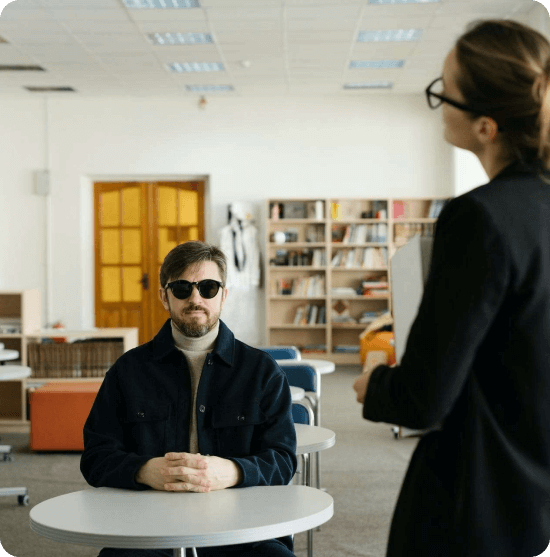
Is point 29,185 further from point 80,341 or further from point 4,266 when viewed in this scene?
point 80,341

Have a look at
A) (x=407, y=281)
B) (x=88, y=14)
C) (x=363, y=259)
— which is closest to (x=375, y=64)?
(x=363, y=259)

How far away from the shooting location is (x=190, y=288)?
96.1 inches

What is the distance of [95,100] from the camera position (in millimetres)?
11297

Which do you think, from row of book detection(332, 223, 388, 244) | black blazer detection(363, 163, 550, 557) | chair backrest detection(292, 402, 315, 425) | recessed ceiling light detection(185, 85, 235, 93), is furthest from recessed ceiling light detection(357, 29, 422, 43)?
black blazer detection(363, 163, 550, 557)

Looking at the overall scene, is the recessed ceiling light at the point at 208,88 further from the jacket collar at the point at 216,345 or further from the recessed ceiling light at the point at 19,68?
the jacket collar at the point at 216,345

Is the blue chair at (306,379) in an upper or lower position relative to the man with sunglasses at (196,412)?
lower

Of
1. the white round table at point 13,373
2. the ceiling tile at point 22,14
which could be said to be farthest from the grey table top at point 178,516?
the ceiling tile at point 22,14

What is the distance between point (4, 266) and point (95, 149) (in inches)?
84.7

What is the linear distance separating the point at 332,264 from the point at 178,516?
945cm

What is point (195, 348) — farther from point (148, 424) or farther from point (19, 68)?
point (19, 68)

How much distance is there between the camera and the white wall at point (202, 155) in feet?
36.9

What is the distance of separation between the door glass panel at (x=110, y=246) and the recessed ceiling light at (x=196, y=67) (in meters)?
2.92

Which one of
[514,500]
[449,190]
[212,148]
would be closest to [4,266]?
[212,148]

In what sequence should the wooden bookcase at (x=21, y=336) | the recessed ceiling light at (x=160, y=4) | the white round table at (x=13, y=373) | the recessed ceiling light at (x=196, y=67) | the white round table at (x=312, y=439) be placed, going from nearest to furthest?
the white round table at (x=312, y=439) < the white round table at (x=13, y=373) < the wooden bookcase at (x=21, y=336) < the recessed ceiling light at (x=160, y=4) < the recessed ceiling light at (x=196, y=67)
